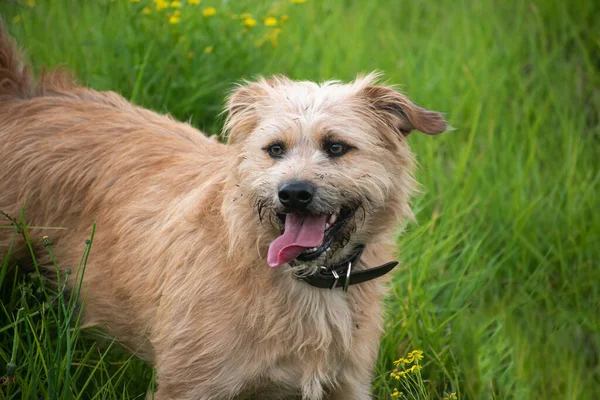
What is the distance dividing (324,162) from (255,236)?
461 mm

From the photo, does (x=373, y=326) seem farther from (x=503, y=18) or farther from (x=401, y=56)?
(x=503, y=18)

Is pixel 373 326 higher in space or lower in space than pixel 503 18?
lower

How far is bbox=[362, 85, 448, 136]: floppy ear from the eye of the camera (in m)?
3.95

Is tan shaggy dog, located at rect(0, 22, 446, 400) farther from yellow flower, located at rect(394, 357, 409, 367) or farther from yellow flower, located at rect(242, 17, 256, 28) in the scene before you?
yellow flower, located at rect(242, 17, 256, 28)

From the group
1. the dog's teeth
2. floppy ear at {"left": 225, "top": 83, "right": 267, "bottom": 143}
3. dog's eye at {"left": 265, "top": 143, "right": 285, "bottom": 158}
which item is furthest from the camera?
floppy ear at {"left": 225, "top": 83, "right": 267, "bottom": 143}

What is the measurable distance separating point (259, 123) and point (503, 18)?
16.3ft

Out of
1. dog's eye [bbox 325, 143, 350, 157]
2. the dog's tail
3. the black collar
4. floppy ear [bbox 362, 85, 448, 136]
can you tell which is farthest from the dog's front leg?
the dog's tail

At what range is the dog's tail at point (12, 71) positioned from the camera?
4.86m

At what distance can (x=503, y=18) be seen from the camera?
8.27m

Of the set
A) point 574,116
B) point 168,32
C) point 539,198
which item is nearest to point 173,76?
point 168,32

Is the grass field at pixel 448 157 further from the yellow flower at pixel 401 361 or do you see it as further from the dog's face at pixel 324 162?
the dog's face at pixel 324 162

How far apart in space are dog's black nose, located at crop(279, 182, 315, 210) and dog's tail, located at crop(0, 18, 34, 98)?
2.13m

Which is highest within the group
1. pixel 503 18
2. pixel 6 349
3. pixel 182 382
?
pixel 503 18

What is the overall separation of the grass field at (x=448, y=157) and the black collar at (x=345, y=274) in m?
0.34
